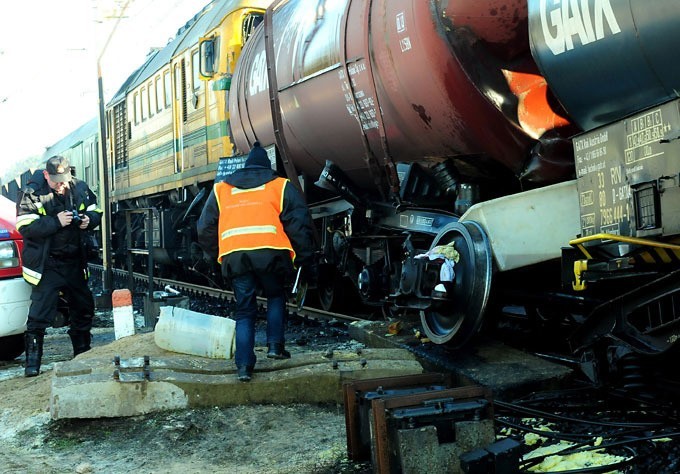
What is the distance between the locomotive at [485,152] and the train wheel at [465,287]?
12 mm

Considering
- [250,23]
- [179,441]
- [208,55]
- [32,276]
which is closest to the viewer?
[179,441]

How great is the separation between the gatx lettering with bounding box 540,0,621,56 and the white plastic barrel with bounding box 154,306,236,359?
303 cm

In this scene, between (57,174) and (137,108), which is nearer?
(57,174)

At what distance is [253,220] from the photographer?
5004 mm

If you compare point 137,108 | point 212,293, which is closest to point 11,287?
point 212,293

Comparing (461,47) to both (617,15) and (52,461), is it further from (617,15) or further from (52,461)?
(52,461)

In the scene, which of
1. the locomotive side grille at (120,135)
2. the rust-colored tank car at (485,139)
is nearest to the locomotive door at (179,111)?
the rust-colored tank car at (485,139)

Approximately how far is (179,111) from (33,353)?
678cm

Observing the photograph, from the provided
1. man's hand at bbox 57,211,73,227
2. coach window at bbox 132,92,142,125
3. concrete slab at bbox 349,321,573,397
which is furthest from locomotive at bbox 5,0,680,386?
coach window at bbox 132,92,142,125

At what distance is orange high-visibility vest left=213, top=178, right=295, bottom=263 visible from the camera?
16.4 feet

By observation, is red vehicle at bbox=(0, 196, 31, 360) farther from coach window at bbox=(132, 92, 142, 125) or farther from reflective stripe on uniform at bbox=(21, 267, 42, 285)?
coach window at bbox=(132, 92, 142, 125)

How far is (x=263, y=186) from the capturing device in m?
5.06

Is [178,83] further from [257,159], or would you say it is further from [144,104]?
[257,159]

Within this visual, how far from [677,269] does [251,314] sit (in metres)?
2.73
